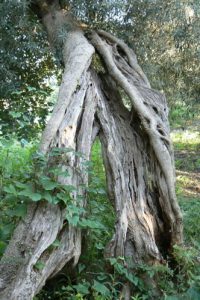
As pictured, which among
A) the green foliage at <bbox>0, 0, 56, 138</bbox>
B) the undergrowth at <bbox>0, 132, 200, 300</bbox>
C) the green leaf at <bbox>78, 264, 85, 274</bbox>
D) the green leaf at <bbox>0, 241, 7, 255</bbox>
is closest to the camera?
the undergrowth at <bbox>0, 132, 200, 300</bbox>

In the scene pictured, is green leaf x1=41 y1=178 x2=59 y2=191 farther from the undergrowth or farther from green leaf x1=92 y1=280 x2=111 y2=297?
green leaf x1=92 y1=280 x2=111 y2=297

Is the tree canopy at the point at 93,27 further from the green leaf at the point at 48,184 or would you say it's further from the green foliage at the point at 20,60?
the green leaf at the point at 48,184

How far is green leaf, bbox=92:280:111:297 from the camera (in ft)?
9.90

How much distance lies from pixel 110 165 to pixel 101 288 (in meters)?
1.15

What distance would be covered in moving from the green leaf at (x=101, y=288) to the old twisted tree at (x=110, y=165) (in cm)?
24

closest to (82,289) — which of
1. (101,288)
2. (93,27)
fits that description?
(101,288)

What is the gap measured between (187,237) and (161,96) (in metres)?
1.45

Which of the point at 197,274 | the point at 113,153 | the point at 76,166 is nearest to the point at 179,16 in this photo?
the point at 113,153

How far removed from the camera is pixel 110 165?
12.6 ft

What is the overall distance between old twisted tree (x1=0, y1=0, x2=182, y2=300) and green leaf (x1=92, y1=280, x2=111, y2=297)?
0.24 metres

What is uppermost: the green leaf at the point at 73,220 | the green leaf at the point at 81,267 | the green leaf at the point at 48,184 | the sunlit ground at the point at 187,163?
the sunlit ground at the point at 187,163

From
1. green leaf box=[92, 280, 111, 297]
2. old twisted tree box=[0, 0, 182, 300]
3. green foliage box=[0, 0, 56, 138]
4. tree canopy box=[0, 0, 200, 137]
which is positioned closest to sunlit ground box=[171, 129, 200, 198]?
tree canopy box=[0, 0, 200, 137]

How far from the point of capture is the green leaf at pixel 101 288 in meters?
3.02

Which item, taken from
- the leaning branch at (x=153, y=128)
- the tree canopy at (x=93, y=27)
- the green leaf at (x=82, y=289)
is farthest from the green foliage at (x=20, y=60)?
the green leaf at (x=82, y=289)
